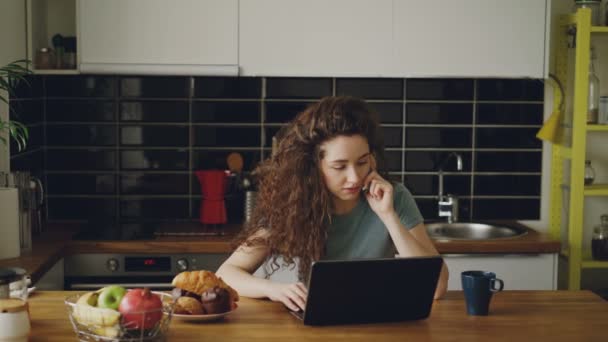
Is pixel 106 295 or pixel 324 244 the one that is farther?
pixel 324 244

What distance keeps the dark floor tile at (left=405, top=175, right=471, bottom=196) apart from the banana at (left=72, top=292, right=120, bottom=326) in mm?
2434

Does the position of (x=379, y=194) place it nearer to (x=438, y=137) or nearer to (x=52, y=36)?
(x=438, y=137)

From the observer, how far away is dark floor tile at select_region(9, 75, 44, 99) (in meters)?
3.81

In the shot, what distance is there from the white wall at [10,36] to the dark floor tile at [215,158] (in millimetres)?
926

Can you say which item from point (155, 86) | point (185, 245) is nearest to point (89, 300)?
point (185, 245)

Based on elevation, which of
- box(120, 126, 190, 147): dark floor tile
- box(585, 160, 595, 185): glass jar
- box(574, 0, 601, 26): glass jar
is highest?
box(574, 0, 601, 26): glass jar

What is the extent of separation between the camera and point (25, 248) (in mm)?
3504

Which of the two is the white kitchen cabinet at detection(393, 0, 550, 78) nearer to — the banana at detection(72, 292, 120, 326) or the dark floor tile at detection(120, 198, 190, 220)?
the dark floor tile at detection(120, 198, 190, 220)

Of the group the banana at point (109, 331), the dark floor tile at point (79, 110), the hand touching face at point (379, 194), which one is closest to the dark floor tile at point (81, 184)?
the dark floor tile at point (79, 110)

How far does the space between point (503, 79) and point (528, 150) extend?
360 millimetres

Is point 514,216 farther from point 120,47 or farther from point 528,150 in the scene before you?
point 120,47

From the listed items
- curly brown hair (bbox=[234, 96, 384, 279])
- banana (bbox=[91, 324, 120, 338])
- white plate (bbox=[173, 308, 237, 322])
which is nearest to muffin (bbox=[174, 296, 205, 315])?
white plate (bbox=[173, 308, 237, 322])

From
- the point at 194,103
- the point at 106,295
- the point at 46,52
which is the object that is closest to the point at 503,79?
the point at 194,103

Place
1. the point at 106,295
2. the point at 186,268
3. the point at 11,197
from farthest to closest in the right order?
the point at 186,268 → the point at 11,197 → the point at 106,295
